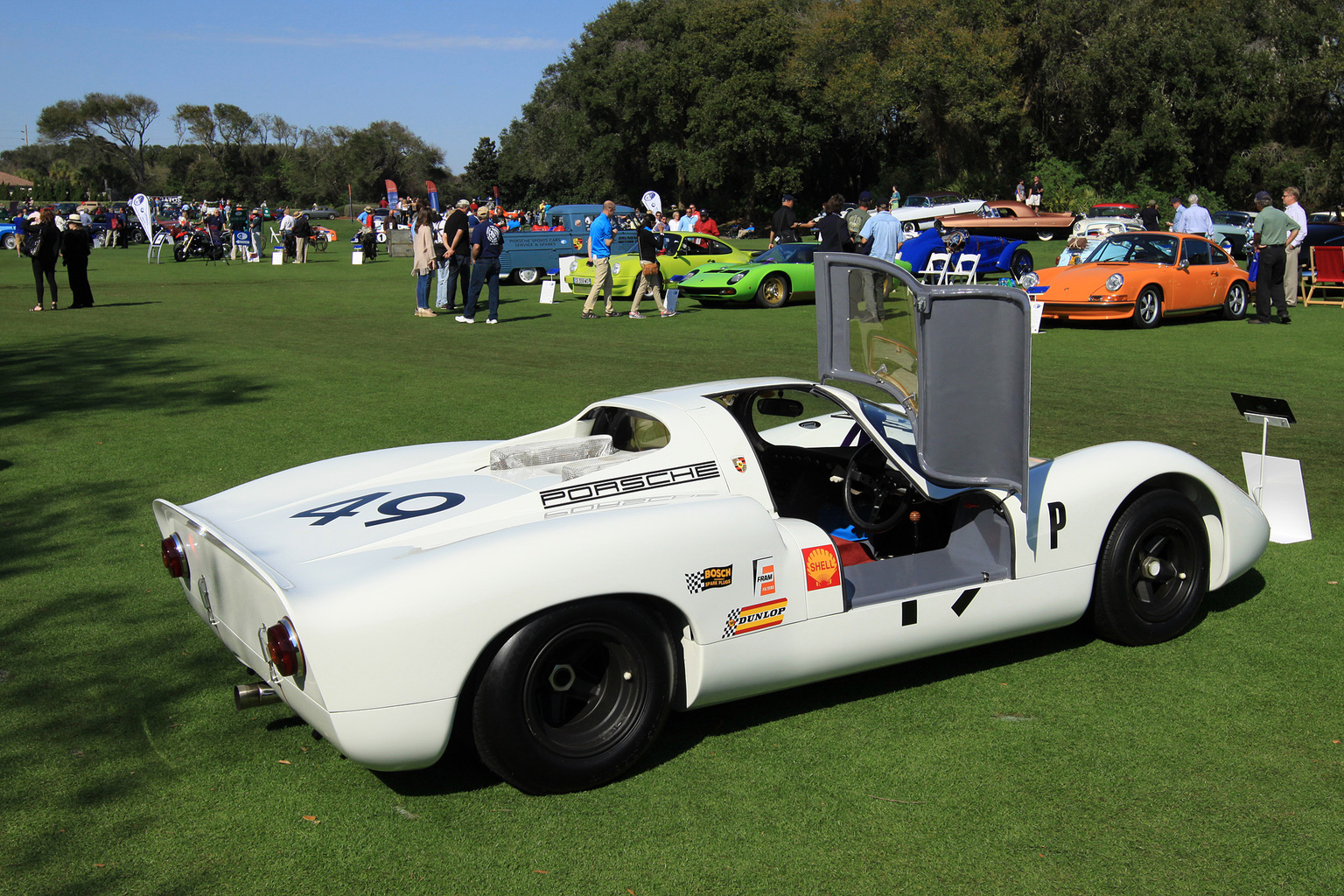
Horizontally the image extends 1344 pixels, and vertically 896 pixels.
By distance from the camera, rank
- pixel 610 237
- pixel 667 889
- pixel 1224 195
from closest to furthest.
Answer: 1. pixel 667 889
2. pixel 610 237
3. pixel 1224 195

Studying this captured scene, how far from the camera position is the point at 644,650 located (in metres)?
3.34

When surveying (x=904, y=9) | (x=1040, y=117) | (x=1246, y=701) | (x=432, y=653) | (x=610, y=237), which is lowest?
(x=1246, y=701)

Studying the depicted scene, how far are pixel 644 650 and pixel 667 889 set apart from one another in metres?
0.76

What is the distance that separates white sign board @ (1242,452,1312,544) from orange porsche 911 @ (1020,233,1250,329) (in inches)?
380

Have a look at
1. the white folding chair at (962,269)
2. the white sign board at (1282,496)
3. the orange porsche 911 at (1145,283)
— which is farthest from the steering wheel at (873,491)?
the white folding chair at (962,269)

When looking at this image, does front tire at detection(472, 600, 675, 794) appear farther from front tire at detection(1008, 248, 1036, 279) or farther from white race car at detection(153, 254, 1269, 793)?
front tire at detection(1008, 248, 1036, 279)

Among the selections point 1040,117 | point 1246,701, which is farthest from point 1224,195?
point 1246,701

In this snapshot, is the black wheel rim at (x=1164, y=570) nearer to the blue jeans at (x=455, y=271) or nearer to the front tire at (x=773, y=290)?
the blue jeans at (x=455, y=271)

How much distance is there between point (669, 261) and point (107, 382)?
11.1 metres

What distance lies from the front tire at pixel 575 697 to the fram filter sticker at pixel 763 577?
375 mm

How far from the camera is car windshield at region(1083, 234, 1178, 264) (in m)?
15.7

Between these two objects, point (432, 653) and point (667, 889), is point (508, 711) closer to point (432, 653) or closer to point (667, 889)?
point (432, 653)

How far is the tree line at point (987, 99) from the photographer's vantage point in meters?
40.6

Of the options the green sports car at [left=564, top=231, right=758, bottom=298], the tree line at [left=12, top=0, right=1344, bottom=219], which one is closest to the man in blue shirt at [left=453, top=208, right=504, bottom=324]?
the green sports car at [left=564, top=231, right=758, bottom=298]
